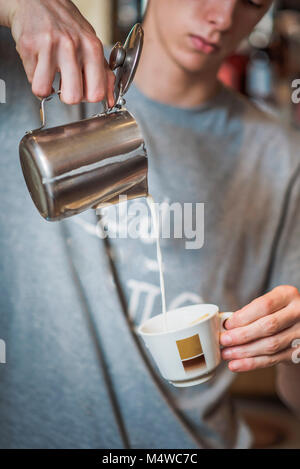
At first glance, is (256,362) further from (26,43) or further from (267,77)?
(267,77)

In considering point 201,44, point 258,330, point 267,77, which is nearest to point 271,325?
point 258,330

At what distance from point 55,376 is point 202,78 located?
0.45 m

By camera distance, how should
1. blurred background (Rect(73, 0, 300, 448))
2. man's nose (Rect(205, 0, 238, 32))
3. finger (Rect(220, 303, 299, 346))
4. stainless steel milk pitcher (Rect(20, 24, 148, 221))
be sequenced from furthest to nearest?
blurred background (Rect(73, 0, 300, 448)) → man's nose (Rect(205, 0, 238, 32)) → finger (Rect(220, 303, 299, 346)) → stainless steel milk pitcher (Rect(20, 24, 148, 221))

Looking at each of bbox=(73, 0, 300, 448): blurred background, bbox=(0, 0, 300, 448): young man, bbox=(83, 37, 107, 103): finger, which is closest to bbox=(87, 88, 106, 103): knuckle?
bbox=(83, 37, 107, 103): finger

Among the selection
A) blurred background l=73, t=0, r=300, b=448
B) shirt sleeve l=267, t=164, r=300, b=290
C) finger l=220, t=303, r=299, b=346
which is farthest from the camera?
blurred background l=73, t=0, r=300, b=448

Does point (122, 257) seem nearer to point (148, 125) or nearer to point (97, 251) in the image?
point (97, 251)

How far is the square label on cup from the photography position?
43 centimetres

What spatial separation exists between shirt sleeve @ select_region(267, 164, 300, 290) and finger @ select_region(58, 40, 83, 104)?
42cm

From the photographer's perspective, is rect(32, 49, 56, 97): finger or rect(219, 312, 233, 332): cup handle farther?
rect(219, 312, 233, 332): cup handle

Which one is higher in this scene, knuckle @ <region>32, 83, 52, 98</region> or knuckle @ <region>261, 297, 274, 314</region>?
knuckle @ <region>32, 83, 52, 98</region>

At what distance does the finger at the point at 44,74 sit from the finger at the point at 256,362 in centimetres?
28

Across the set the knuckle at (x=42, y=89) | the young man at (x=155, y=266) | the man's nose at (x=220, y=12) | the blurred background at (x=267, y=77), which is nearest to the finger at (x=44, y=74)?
the knuckle at (x=42, y=89)

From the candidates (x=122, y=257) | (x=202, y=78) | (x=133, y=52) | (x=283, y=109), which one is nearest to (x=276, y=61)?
(x=283, y=109)

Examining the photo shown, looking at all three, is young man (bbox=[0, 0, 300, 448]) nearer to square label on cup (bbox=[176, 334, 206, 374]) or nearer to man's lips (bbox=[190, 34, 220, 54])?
man's lips (bbox=[190, 34, 220, 54])
